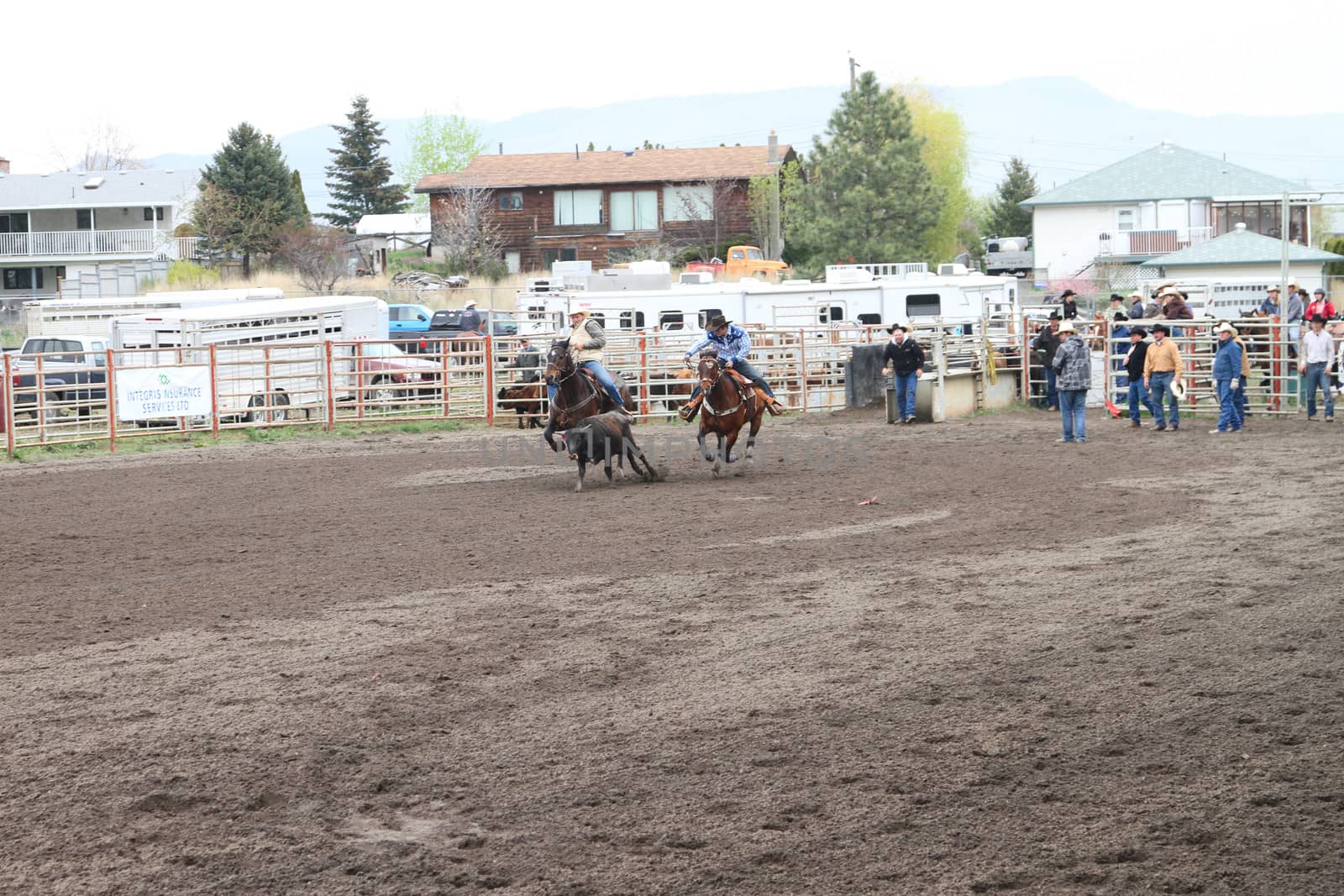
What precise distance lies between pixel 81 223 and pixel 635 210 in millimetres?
23923

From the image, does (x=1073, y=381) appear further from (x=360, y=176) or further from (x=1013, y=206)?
(x=360, y=176)

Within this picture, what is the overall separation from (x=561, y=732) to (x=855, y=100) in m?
52.9

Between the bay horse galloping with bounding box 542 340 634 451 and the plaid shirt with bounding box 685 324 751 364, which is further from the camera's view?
the plaid shirt with bounding box 685 324 751 364

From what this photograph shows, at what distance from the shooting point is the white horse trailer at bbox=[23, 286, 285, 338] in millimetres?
31156

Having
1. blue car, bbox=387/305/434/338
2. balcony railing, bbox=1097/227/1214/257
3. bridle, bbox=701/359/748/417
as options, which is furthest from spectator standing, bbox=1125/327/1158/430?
balcony railing, bbox=1097/227/1214/257

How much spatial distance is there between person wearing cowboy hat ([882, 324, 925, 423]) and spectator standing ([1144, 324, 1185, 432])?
376cm

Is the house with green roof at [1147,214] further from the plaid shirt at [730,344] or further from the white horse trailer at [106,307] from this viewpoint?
the plaid shirt at [730,344]

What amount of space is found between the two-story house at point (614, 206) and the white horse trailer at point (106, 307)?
101 feet

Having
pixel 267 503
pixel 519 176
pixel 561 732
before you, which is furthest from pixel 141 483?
pixel 519 176

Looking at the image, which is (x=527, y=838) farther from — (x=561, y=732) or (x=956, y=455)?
(x=956, y=455)

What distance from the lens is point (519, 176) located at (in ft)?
212

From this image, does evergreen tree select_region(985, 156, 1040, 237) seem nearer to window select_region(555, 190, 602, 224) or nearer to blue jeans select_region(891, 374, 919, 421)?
window select_region(555, 190, 602, 224)

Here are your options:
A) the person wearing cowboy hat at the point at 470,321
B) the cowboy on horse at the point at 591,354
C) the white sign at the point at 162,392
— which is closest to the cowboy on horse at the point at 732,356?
the cowboy on horse at the point at 591,354

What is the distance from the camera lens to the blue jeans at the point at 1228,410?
20938 millimetres
